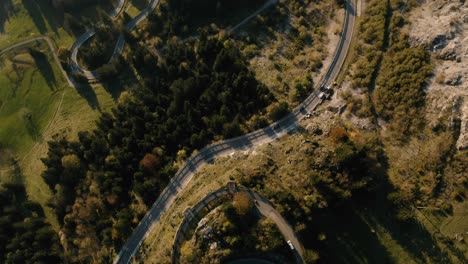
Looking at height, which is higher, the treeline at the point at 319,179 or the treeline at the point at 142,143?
the treeline at the point at 142,143

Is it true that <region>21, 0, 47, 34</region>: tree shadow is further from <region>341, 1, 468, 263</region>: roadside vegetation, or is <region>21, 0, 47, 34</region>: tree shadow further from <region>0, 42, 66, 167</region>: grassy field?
<region>341, 1, 468, 263</region>: roadside vegetation

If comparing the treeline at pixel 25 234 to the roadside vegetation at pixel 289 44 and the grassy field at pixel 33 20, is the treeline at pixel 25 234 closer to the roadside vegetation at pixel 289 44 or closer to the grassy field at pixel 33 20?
the grassy field at pixel 33 20

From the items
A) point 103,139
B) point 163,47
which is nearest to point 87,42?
point 163,47

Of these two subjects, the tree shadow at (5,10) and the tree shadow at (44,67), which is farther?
the tree shadow at (5,10)

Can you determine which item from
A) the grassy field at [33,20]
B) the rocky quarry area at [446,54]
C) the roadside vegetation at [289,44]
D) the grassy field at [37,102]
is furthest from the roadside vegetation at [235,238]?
the grassy field at [33,20]

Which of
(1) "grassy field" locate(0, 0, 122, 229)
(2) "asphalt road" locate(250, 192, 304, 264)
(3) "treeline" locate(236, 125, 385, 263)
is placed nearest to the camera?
(2) "asphalt road" locate(250, 192, 304, 264)

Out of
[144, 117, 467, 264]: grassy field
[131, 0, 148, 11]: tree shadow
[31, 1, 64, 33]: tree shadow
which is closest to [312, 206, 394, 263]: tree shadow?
[144, 117, 467, 264]: grassy field

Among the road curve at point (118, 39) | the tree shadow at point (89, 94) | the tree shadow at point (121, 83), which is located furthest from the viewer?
the road curve at point (118, 39)
